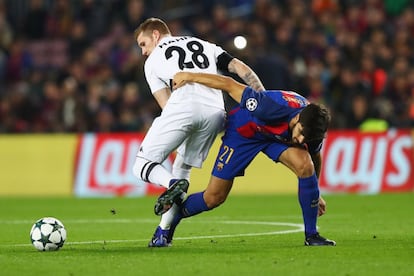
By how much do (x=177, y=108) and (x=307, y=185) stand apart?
51.9 inches

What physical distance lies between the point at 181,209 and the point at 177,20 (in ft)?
39.8

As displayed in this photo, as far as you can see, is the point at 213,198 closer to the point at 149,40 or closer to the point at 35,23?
the point at 149,40

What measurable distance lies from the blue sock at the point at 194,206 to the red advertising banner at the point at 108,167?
8.58 meters

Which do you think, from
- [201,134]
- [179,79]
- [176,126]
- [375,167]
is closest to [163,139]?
[176,126]

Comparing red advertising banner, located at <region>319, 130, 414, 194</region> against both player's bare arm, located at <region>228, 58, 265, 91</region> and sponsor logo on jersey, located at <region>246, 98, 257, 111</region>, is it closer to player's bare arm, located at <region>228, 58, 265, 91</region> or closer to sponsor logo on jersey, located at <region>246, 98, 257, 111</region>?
player's bare arm, located at <region>228, 58, 265, 91</region>

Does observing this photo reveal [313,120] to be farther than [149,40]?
No

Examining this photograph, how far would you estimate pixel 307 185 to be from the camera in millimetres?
8445

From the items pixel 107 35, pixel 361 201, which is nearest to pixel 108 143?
pixel 107 35

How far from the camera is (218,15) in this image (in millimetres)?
19812

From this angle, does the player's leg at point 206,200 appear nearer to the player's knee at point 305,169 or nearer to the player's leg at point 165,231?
the player's leg at point 165,231

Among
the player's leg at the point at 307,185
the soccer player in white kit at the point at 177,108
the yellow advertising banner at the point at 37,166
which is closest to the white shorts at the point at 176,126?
the soccer player in white kit at the point at 177,108

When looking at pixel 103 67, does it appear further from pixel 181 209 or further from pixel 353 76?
pixel 181 209

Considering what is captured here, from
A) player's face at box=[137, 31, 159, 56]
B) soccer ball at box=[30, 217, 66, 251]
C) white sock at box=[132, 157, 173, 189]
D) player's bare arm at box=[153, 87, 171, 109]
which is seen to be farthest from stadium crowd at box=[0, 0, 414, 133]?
soccer ball at box=[30, 217, 66, 251]

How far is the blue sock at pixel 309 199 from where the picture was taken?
332 inches
